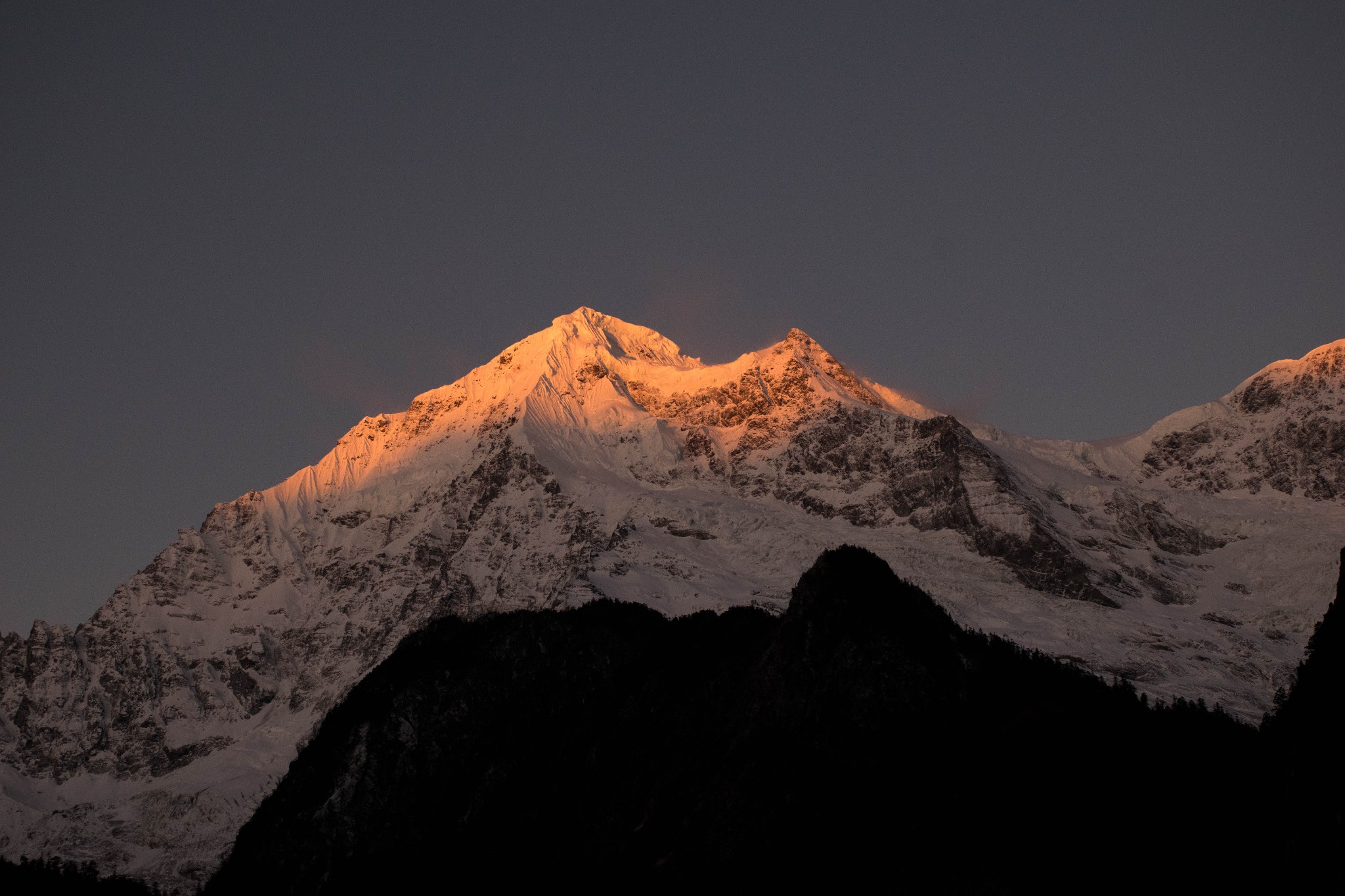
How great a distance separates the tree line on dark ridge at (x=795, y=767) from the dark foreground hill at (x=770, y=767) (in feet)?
0.69

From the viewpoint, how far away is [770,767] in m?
99.0

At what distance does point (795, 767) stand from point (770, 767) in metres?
1.91

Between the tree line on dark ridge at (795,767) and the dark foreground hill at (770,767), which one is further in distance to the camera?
the dark foreground hill at (770,767)

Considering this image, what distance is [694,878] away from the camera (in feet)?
316

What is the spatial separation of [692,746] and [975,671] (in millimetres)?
22661

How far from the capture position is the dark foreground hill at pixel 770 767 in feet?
282

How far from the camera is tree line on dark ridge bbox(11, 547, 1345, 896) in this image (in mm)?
83375

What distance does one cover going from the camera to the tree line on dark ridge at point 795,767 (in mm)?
83375

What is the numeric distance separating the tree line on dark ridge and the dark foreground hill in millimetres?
211

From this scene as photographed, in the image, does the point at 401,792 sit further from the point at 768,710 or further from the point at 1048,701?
the point at 1048,701

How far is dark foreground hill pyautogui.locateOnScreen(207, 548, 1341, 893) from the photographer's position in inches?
3386

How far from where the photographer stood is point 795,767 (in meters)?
98.1

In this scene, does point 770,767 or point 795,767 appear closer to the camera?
point 795,767

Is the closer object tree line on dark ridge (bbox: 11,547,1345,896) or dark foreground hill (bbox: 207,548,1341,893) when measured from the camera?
tree line on dark ridge (bbox: 11,547,1345,896)
